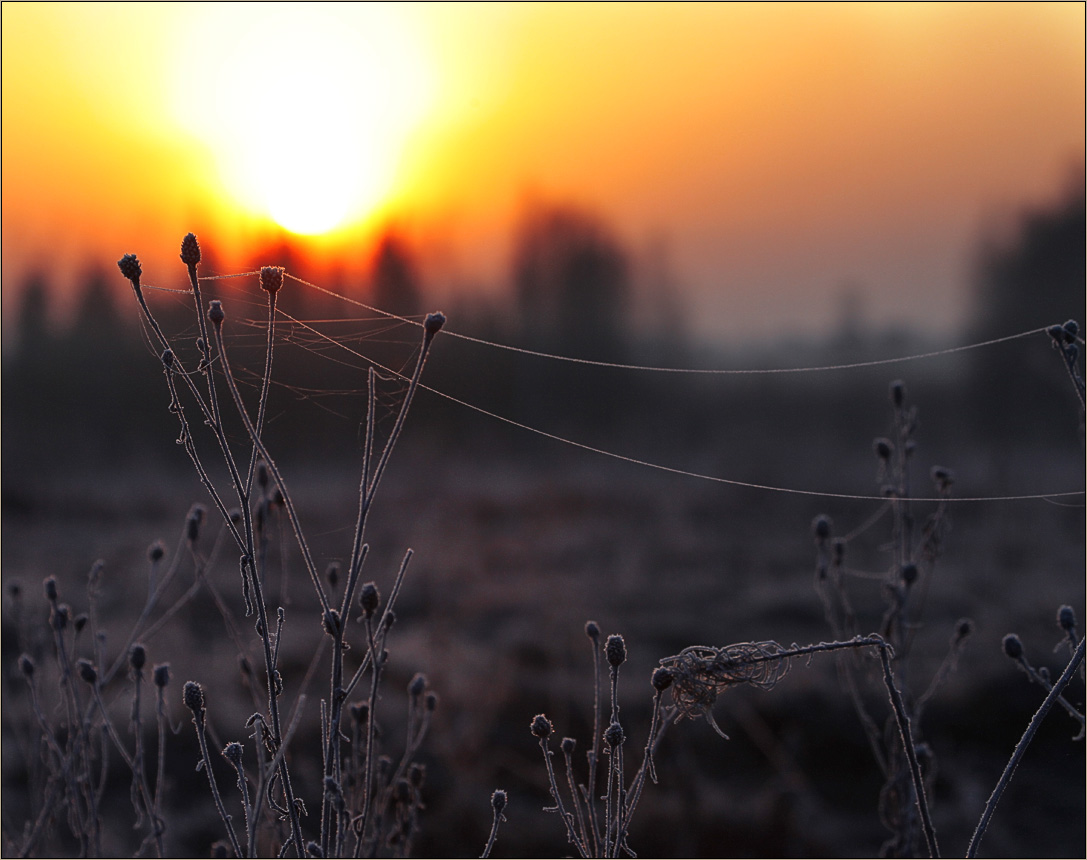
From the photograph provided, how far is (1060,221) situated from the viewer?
52.7 ft

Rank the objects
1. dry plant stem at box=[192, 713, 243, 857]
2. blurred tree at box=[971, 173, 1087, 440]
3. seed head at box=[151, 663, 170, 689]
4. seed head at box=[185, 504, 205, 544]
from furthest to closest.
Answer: blurred tree at box=[971, 173, 1087, 440]
seed head at box=[185, 504, 205, 544]
seed head at box=[151, 663, 170, 689]
dry plant stem at box=[192, 713, 243, 857]

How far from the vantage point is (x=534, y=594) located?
A: 271 inches

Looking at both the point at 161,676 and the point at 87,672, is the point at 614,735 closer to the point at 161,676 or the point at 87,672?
the point at 161,676

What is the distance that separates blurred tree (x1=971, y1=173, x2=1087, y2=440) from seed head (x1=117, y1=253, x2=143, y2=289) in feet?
46.4

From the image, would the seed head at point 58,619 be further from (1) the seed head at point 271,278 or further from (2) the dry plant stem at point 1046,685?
(2) the dry plant stem at point 1046,685

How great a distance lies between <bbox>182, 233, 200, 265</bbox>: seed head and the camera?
49.8 inches

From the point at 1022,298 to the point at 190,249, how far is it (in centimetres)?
1954

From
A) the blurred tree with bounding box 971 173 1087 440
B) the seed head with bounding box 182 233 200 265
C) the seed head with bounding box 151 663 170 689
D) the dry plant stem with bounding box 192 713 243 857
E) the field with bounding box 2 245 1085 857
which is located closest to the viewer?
the dry plant stem with bounding box 192 713 243 857

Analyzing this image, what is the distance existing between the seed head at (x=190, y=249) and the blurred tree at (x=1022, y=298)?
1410cm

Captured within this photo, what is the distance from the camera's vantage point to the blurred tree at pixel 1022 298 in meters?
13.6

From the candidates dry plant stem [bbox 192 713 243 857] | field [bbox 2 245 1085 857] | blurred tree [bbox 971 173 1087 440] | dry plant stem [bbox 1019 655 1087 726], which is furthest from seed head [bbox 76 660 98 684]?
blurred tree [bbox 971 173 1087 440]

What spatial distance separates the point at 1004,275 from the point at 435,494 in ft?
46.7

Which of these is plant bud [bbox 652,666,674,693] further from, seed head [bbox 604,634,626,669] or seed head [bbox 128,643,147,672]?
seed head [bbox 128,643,147,672]

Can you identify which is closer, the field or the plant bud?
the plant bud
